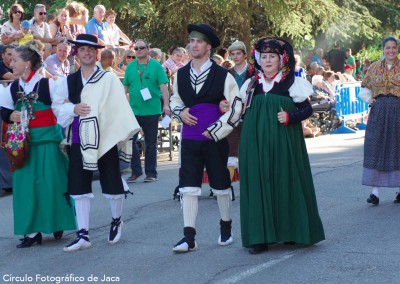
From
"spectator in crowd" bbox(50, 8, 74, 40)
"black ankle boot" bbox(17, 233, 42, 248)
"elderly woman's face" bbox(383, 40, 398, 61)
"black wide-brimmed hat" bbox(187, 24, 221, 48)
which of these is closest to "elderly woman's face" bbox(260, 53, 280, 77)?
"black wide-brimmed hat" bbox(187, 24, 221, 48)

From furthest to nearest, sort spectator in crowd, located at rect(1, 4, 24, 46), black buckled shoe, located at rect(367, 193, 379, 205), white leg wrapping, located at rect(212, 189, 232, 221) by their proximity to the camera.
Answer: spectator in crowd, located at rect(1, 4, 24, 46), black buckled shoe, located at rect(367, 193, 379, 205), white leg wrapping, located at rect(212, 189, 232, 221)

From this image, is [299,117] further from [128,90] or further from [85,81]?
[128,90]

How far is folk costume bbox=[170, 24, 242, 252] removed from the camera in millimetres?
8289

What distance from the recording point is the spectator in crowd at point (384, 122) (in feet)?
35.6

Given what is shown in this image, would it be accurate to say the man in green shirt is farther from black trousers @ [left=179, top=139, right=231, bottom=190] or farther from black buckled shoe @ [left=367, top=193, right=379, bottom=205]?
black trousers @ [left=179, top=139, right=231, bottom=190]

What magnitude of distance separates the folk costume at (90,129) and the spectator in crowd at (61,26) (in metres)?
7.20

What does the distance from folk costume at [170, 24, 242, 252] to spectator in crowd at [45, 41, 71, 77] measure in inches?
225

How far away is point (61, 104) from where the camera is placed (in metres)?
8.66

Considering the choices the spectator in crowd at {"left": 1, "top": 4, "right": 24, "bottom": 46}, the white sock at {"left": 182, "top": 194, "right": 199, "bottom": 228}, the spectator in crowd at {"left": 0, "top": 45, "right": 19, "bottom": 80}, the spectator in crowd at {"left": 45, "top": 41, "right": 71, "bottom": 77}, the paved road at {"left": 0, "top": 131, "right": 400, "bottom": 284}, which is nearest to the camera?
the paved road at {"left": 0, "top": 131, "right": 400, "bottom": 284}

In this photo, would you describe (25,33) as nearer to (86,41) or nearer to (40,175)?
(40,175)

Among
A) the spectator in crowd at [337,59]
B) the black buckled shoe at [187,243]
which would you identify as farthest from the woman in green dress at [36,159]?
the spectator in crowd at [337,59]

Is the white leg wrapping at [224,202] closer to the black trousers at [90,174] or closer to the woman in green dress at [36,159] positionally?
the black trousers at [90,174]

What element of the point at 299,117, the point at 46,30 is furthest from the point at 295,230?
the point at 46,30

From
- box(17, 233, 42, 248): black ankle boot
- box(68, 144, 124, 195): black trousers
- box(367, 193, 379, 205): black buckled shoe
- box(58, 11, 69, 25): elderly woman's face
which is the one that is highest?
box(58, 11, 69, 25): elderly woman's face
